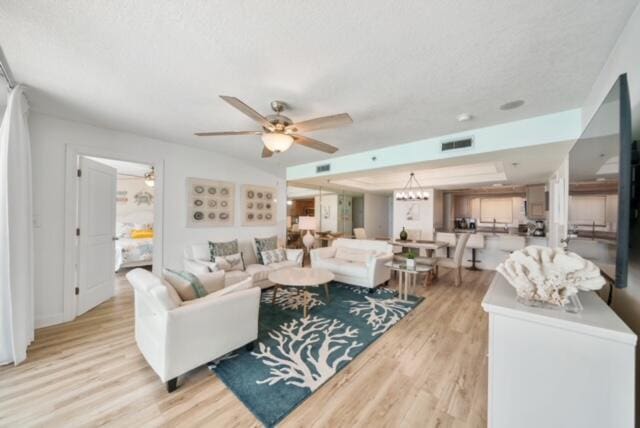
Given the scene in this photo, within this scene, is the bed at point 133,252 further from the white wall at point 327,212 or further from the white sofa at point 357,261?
the white wall at point 327,212

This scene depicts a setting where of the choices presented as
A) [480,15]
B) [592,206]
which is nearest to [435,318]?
[592,206]

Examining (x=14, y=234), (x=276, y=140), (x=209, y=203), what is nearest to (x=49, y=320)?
(x=14, y=234)

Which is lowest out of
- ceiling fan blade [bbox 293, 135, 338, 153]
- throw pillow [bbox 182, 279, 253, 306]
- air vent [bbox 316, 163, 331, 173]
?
throw pillow [bbox 182, 279, 253, 306]

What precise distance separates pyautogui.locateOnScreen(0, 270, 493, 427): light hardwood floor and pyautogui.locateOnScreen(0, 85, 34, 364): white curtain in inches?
10.4

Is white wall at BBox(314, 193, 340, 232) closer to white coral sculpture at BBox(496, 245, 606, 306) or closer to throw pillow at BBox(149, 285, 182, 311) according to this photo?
throw pillow at BBox(149, 285, 182, 311)

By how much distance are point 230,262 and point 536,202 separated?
277 inches

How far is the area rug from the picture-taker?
1.73 m

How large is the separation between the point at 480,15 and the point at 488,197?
674cm

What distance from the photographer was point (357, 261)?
4.52m

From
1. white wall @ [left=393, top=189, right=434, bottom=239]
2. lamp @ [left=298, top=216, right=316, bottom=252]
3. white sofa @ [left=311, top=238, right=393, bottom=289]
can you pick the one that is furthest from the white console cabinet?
white wall @ [left=393, top=189, right=434, bottom=239]

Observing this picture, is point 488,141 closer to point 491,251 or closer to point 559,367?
point 559,367

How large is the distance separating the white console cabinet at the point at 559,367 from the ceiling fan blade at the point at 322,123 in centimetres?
164

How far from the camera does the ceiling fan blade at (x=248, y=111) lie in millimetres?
1716

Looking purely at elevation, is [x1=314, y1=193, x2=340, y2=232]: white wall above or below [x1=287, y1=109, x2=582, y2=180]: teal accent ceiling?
below
